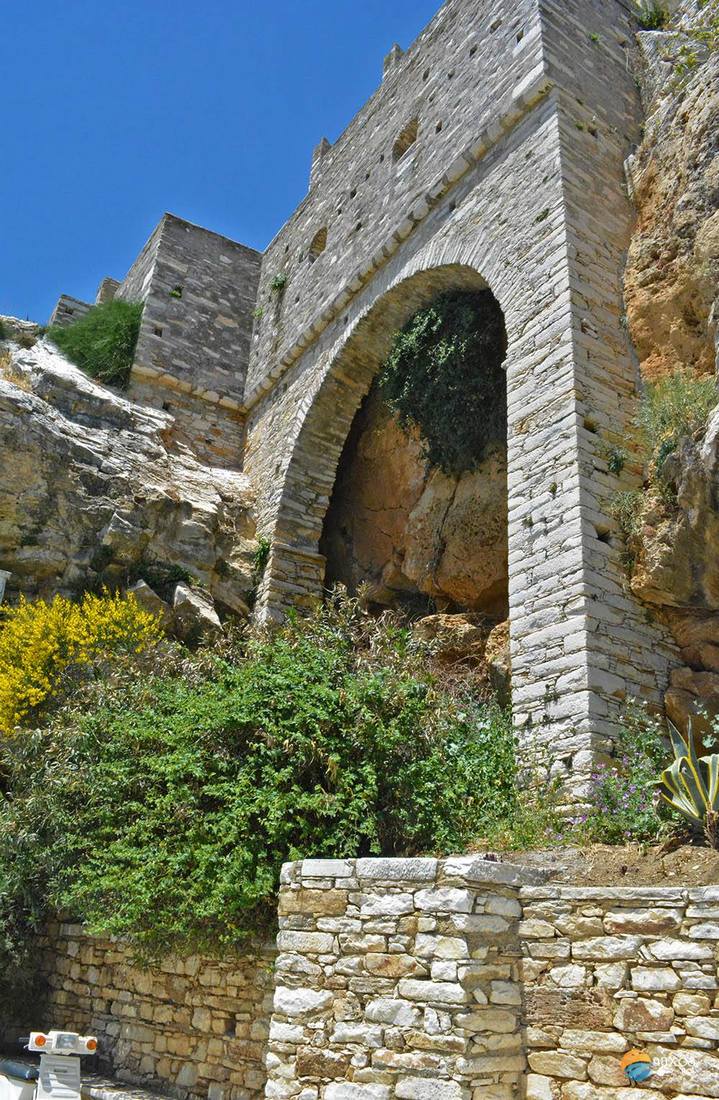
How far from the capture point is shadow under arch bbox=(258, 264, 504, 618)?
37.5 ft

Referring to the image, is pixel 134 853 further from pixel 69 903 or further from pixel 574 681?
pixel 574 681

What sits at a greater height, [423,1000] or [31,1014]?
[423,1000]

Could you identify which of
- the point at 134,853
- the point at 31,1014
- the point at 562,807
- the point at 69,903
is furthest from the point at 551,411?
the point at 31,1014

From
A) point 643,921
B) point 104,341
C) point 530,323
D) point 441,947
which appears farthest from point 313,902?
point 104,341

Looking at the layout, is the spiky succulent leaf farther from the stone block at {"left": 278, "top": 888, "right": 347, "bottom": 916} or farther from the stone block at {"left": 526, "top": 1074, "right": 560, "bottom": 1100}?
the stone block at {"left": 278, "top": 888, "right": 347, "bottom": 916}

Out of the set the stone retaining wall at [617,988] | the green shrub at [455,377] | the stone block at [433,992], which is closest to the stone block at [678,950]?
the stone retaining wall at [617,988]

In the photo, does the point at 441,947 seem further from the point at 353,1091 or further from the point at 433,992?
the point at 353,1091

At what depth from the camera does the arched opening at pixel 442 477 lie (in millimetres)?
9648

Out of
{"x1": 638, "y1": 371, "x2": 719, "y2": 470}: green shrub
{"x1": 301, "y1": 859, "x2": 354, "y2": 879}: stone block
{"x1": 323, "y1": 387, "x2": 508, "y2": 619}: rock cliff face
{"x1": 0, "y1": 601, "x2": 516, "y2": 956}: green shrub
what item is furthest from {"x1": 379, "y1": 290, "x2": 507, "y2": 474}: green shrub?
{"x1": 301, "y1": 859, "x2": 354, "y2": 879}: stone block

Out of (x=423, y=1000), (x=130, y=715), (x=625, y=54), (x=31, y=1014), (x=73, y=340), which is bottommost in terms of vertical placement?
(x=31, y=1014)

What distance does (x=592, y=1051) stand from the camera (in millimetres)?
3740

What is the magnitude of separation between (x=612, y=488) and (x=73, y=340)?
9.78 metres

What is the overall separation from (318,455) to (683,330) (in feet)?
19.3

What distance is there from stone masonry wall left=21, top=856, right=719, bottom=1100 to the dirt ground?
301 millimetres
